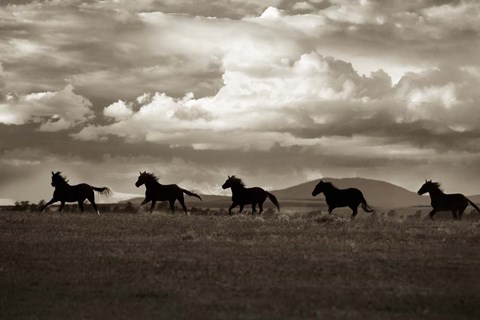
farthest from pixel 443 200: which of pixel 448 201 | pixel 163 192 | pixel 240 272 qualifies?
pixel 240 272

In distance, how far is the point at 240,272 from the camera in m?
16.5

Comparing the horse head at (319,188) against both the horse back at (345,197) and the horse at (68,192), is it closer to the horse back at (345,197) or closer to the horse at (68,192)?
the horse back at (345,197)

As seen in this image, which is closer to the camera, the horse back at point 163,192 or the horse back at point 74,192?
the horse back at point 74,192

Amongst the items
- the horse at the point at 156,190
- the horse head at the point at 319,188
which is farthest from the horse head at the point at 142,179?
the horse head at the point at 319,188

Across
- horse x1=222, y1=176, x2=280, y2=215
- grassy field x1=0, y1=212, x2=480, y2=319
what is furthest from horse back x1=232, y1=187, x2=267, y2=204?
grassy field x1=0, y1=212, x2=480, y2=319

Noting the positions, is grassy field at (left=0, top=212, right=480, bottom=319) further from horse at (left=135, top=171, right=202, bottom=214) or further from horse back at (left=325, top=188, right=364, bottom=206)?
horse at (left=135, top=171, right=202, bottom=214)

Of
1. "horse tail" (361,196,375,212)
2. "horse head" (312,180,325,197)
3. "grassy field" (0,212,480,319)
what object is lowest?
"grassy field" (0,212,480,319)

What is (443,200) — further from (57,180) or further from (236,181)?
(57,180)

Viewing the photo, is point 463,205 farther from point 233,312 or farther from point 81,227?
point 233,312

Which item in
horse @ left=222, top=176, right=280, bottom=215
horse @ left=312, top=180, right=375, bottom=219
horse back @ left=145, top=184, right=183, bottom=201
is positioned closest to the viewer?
horse @ left=312, top=180, right=375, bottom=219

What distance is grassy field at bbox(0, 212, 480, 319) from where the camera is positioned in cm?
1320

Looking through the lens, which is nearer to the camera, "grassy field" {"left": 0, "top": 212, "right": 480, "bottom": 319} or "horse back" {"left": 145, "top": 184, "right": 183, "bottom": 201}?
"grassy field" {"left": 0, "top": 212, "right": 480, "bottom": 319}

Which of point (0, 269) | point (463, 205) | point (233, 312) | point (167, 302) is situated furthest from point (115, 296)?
point (463, 205)

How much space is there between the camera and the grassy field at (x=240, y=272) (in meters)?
13.2
